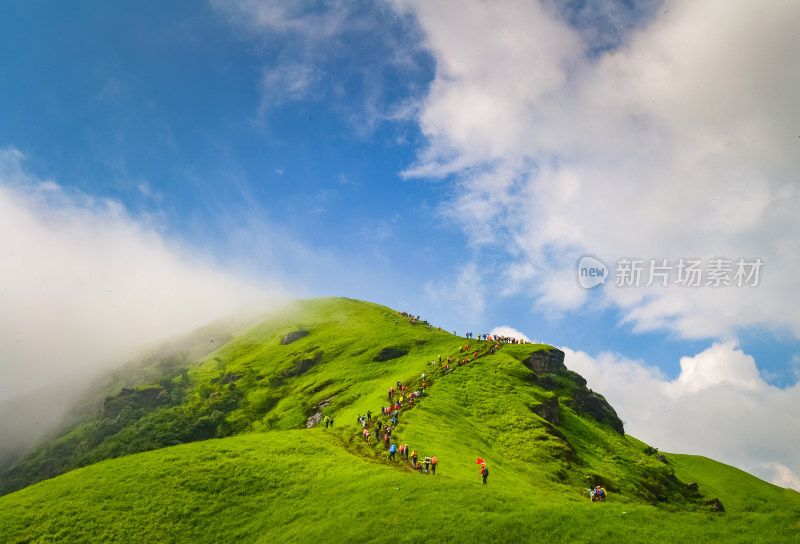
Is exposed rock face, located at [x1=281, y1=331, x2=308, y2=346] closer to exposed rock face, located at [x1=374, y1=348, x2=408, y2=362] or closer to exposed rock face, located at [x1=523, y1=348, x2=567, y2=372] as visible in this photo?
exposed rock face, located at [x1=374, y1=348, x2=408, y2=362]

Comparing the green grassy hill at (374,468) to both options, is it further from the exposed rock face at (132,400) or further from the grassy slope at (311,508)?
the exposed rock face at (132,400)

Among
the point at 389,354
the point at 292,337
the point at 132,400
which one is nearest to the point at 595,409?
the point at 389,354

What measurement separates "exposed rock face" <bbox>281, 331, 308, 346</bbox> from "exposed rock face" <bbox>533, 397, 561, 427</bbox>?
303 ft

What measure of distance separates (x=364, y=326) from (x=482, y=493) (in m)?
103

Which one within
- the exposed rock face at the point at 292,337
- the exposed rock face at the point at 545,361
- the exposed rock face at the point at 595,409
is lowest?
the exposed rock face at the point at 595,409

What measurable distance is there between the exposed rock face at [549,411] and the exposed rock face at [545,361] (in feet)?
49.7

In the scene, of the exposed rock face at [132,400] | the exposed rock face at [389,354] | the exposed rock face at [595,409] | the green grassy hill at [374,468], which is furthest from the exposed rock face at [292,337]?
the exposed rock face at [595,409]

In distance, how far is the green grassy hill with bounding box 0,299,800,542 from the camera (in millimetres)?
34562

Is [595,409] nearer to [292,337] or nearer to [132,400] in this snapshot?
[292,337]

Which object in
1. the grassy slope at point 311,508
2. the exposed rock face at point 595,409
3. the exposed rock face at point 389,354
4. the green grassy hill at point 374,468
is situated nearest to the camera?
the grassy slope at point 311,508

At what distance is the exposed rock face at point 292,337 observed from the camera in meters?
144

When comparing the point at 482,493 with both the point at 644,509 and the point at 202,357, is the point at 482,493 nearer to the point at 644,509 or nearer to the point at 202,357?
the point at 644,509

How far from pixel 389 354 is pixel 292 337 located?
49.7 metres

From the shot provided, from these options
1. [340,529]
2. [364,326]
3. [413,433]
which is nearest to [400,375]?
[413,433]
